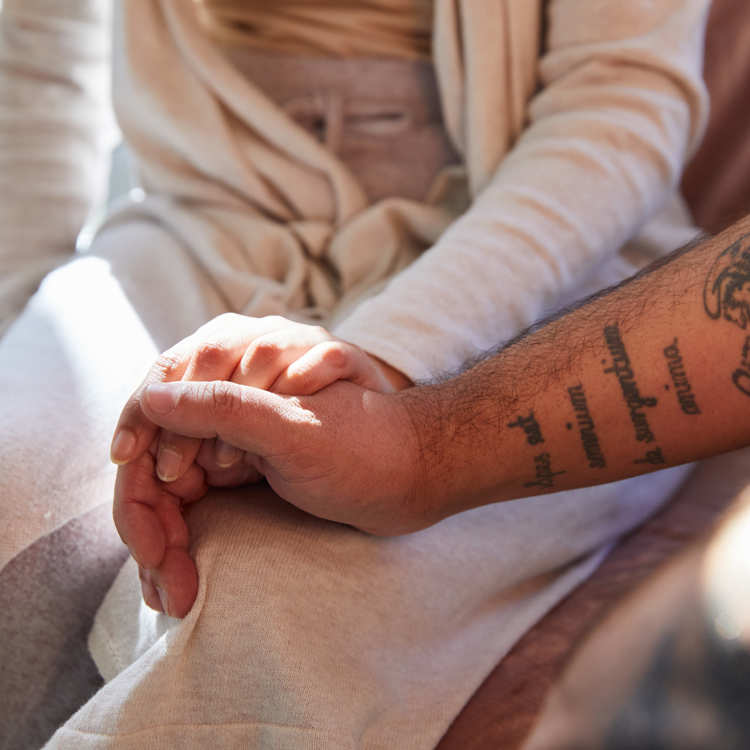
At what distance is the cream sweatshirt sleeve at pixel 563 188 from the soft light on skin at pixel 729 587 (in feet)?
1.22

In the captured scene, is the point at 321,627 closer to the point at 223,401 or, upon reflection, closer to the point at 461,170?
the point at 223,401

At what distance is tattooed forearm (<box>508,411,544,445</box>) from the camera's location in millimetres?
552

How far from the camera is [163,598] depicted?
0.51m

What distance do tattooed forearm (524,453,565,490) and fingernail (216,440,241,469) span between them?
0.22 m

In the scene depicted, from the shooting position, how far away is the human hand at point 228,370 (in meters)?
0.52

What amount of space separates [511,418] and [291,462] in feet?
0.56

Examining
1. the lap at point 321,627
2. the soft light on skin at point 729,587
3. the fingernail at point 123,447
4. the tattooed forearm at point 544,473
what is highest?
the soft light on skin at point 729,587

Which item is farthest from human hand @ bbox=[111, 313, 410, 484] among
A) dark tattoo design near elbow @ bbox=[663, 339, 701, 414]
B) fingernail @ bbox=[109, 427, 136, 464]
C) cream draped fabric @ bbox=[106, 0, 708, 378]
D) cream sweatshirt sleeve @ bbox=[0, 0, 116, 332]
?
cream sweatshirt sleeve @ bbox=[0, 0, 116, 332]

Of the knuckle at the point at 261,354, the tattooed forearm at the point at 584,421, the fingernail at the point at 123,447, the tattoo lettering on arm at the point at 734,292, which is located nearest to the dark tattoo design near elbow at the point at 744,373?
the tattoo lettering on arm at the point at 734,292

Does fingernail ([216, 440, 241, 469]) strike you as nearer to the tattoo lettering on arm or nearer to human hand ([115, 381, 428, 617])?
human hand ([115, 381, 428, 617])

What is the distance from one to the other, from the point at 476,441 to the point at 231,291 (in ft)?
1.21

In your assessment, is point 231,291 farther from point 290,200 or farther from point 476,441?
point 476,441

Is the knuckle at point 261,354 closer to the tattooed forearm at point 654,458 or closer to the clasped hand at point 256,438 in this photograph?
the clasped hand at point 256,438

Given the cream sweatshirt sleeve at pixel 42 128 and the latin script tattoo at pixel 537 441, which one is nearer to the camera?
the latin script tattoo at pixel 537 441
